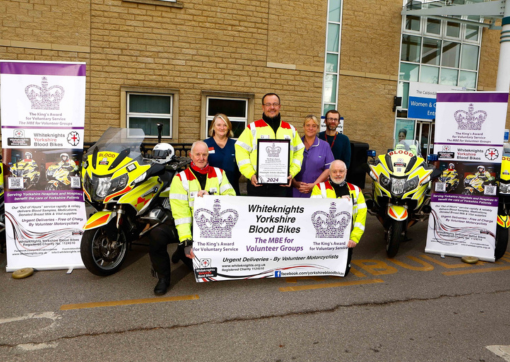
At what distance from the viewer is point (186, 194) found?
4.23 metres

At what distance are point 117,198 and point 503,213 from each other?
4.95m

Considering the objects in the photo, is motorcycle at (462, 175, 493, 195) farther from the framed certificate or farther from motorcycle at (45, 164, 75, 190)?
motorcycle at (45, 164, 75, 190)

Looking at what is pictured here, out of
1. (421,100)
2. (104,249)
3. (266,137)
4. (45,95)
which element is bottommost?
(104,249)

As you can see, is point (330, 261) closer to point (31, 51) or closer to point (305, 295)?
point (305, 295)

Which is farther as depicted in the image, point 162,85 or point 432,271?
point 162,85

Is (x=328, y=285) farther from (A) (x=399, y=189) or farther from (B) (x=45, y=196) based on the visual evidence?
(B) (x=45, y=196)

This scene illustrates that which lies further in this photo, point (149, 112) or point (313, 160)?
point (149, 112)

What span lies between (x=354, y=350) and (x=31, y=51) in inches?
415

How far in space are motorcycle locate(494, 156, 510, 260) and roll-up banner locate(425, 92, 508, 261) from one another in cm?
8

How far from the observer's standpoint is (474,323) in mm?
3602

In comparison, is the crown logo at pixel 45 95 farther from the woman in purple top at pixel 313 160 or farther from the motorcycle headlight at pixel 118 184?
the woman in purple top at pixel 313 160

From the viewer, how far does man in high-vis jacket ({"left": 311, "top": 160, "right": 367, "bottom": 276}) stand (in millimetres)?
4550

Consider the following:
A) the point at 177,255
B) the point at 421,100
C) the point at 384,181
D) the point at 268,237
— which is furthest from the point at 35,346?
the point at 421,100

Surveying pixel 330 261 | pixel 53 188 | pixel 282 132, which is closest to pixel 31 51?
pixel 53 188
